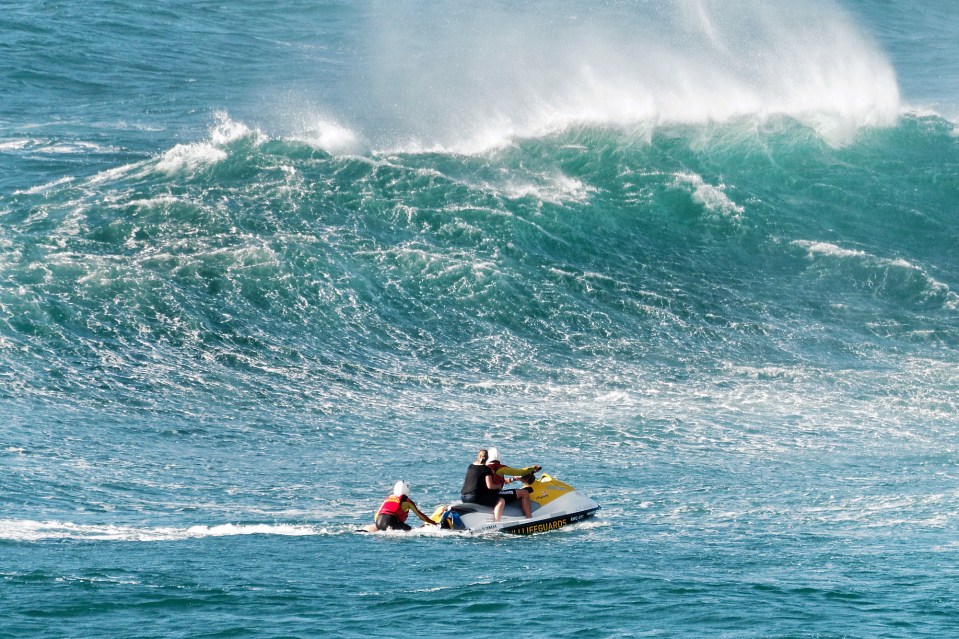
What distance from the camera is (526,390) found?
27641 millimetres

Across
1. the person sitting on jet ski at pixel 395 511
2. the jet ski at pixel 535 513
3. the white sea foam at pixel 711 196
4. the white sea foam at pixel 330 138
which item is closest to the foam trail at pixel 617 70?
the white sea foam at pixel 330 138

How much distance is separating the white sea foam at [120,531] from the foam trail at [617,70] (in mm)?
24009

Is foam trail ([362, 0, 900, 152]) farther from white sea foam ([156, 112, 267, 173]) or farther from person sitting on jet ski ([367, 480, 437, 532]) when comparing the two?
person sitting on jet ski ([367, 480, 437, 532])

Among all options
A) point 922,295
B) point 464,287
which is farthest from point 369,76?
point 922,295

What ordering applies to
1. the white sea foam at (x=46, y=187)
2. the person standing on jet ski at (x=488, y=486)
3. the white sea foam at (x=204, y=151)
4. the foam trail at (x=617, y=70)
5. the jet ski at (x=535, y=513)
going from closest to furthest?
the jet ski at (x=535, y=513) < the person standing on jet ski at (x=488, y=486) < the white sea foam at (x=46, y=187) < the white sea foam at (x=204, y=151) < the foam trail at (x=617, y=70)

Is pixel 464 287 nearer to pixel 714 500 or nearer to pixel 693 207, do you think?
pixel 693 207

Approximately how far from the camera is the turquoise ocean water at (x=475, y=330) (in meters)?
17.2

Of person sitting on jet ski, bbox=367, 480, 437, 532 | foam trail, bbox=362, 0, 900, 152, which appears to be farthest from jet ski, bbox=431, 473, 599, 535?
foam trail, bbox=362, 0, 900, 152

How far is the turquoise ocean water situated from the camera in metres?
17.2

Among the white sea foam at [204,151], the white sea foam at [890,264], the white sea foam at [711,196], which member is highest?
the white sea foam at [204,151]

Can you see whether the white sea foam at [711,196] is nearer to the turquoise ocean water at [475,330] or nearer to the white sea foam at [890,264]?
the turquoise ocean water at [475,330]

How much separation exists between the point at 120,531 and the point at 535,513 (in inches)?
269

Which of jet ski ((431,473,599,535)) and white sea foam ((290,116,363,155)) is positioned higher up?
white sea foam ((290,116,363,155))

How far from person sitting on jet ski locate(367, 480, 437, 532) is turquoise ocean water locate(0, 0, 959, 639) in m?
0.31
